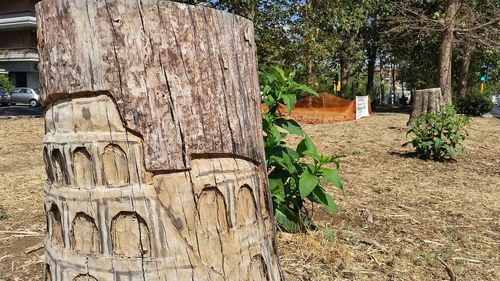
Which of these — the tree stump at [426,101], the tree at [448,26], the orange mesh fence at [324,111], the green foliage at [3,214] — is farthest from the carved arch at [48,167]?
the tree at [448,26]

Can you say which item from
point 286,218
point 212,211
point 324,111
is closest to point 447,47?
point 324,111

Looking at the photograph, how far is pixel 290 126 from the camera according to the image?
315 centimetres

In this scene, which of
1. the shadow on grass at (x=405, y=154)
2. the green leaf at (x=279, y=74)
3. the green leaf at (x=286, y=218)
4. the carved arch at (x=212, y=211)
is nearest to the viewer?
the carved arch at (x=212, y=211)

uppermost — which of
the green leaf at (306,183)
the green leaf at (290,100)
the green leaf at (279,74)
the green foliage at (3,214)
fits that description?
the green leaf at (279,74)

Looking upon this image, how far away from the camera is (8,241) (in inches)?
152

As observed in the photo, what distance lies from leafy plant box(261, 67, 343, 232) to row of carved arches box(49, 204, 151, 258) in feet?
5.32

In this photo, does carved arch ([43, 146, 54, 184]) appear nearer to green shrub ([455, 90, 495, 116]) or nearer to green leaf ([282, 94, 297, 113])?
green leaf ([282, 94, 297, 113])

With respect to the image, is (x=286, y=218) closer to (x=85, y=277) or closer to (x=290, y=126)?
(x=290, y=126)

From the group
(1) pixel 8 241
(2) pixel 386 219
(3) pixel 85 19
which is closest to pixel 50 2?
(3) pixel 85 19

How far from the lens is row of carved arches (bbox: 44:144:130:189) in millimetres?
1543

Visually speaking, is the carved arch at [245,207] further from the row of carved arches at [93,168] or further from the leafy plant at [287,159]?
the leafy plant at [287,159]

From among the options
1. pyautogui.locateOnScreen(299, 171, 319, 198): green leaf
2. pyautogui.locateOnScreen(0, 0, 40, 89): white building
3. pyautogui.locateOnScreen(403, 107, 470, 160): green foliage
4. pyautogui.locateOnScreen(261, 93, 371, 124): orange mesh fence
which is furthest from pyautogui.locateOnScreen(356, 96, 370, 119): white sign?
Result: pyautogui.locateOnScreen(0, 0, 40, 89): white building

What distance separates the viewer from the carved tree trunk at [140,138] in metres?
1.52

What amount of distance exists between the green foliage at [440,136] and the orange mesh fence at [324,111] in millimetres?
8439
